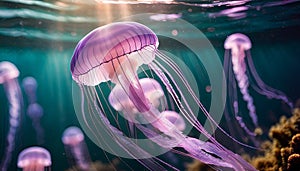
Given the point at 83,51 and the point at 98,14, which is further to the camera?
the point at 98,14

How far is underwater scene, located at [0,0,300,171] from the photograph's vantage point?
3.31 meters

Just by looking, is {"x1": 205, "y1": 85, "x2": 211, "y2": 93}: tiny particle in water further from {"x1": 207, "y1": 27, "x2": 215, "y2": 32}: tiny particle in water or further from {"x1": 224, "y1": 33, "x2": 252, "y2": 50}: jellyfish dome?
{"x1": 224, "y1": 33, "x2": 252, "y2": 50}: jellyfish dome

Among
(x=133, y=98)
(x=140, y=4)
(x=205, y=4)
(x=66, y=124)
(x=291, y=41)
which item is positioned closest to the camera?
(x=133, y=98)

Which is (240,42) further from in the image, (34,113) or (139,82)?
(34,113)

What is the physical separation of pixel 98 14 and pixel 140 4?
1.28 meters

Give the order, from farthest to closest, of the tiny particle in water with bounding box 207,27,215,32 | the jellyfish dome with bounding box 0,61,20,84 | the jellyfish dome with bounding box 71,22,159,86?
the tiny particle in water with bounding box 207,27,215,32
the jellyfish dome with bounding box 0,61,20,84
the jellyfish dome with bounding box 71,22,159,86

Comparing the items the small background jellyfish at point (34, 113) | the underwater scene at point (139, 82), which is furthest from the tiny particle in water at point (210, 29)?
the small background jellyfish at point (34, 113)

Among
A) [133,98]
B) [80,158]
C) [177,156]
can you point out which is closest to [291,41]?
[177,156]

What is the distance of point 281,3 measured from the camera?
790 cm

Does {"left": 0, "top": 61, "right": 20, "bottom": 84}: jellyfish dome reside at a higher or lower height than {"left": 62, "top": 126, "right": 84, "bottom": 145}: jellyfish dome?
higher

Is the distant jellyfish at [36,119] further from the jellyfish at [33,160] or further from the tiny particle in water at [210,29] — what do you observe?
the tiny particle in water at [210,29]

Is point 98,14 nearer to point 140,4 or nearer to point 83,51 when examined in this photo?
point 140,4

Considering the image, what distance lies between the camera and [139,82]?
3627 millimetres

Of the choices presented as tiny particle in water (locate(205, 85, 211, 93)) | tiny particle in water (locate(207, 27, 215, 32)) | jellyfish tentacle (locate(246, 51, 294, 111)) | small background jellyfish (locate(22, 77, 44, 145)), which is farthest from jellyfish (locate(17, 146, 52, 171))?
tiny particle in water (locate(205, 85, 211, 93))
